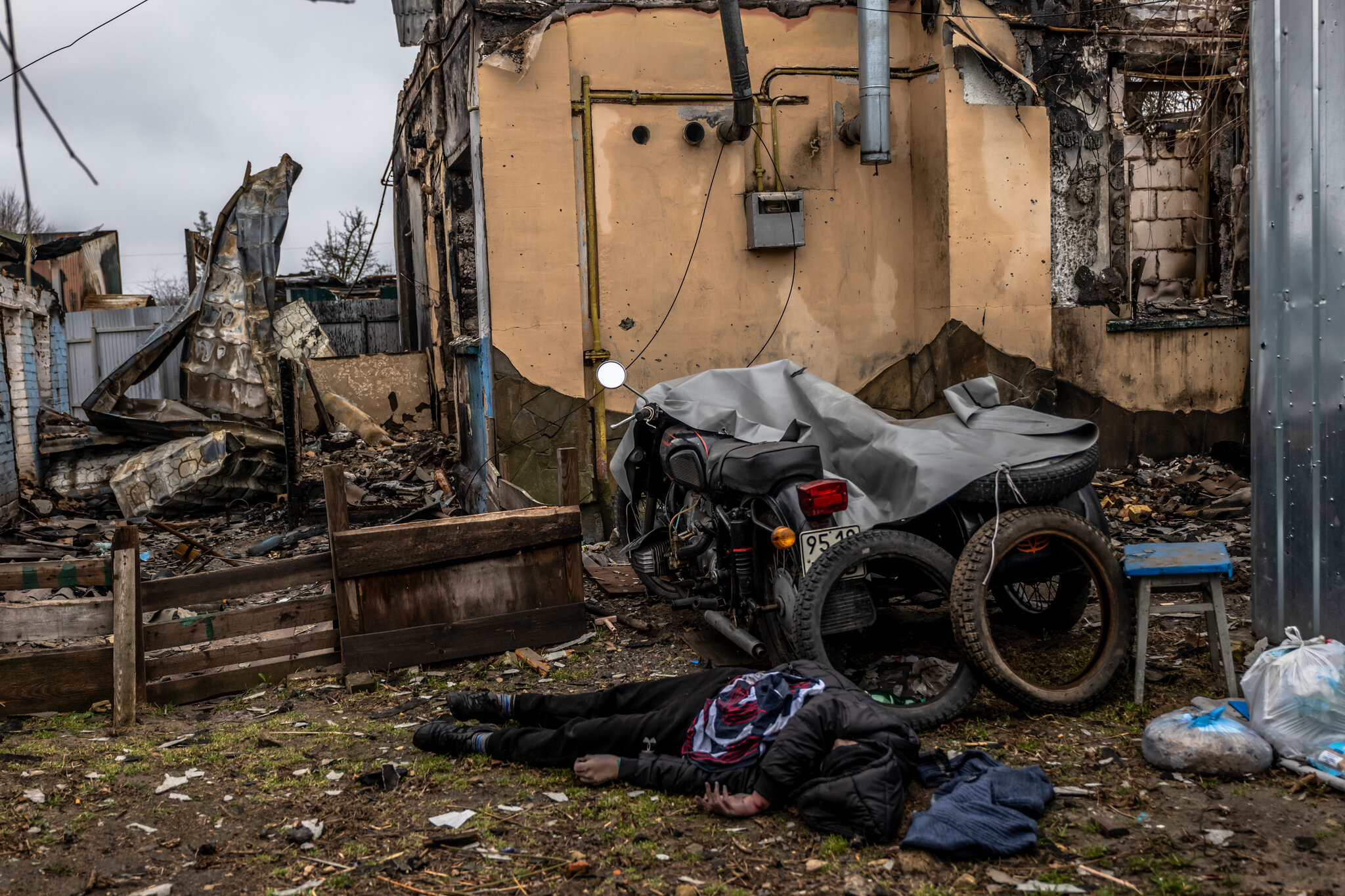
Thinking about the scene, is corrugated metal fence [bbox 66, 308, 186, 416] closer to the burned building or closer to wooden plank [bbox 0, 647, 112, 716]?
the burned building

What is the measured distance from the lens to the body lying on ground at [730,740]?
3.14 metres

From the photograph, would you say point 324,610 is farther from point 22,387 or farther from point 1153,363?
point 22,387

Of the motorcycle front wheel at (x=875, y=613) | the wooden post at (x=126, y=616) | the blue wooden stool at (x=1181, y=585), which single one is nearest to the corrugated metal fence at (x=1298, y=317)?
the blue wooden stool at (x=1181, y=585)

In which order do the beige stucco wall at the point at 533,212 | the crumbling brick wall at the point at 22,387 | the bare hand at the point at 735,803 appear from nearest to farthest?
the bare hand at the point at 735,803
the beige stucco wall at the point at 533,212
the crumbling brick wall at the point at 22,387

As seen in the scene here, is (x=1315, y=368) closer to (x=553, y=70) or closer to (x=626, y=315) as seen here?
(x=626, y=315)

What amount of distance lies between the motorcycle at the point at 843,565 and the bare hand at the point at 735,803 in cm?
84

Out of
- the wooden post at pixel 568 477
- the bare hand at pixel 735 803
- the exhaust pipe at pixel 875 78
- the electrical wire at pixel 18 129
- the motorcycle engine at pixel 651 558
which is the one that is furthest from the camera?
the exhaust pipe at pixel 875 78

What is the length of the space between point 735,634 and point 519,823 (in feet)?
5.35

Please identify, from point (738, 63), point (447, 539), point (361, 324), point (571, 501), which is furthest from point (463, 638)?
point (361, 324)

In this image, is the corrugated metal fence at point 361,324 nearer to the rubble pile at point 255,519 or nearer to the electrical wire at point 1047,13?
the rubble pile at point 255,519

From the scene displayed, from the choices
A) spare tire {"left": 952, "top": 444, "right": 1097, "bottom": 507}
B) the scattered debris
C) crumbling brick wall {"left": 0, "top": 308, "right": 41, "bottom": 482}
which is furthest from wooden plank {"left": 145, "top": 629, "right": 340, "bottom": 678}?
crumbling brick wall {"left": 0, "top": 308, "right": 41, "bottom": 482}

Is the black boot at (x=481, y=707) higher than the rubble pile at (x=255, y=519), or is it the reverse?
the rubble pile at (x=255, y=519)

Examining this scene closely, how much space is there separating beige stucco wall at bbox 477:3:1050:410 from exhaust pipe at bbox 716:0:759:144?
26.4 inches

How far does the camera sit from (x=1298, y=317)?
431cm
